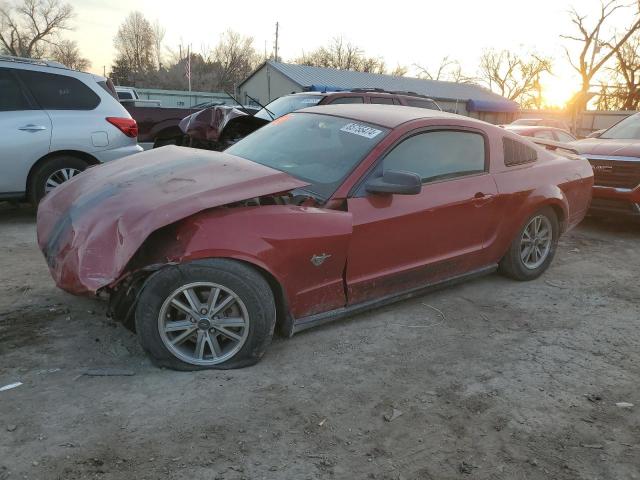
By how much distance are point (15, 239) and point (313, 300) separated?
152 inches

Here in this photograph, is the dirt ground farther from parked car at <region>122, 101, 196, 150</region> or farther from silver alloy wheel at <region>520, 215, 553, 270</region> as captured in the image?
parked car at <region>122, 101, 196, 150</region>

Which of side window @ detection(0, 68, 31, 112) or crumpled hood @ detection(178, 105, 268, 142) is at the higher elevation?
side window @ detection(0, 68, 31, 112)

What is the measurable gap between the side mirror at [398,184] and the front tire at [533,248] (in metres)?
1.72

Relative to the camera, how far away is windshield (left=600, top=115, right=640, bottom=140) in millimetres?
7816

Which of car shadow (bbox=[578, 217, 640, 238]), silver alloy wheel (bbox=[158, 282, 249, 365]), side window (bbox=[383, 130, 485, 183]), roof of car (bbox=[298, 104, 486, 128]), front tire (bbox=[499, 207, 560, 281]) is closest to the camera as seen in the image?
silver alloy wheel (bbox=[158, 282, 249, 365])

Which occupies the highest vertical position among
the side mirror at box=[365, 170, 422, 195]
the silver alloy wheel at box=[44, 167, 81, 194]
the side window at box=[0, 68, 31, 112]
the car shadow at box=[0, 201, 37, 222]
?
the side window at box=[0, 68, 31, 112]

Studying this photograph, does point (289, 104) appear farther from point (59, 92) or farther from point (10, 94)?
point (10, 94)

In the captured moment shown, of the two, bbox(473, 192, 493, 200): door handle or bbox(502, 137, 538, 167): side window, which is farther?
bbox(502, 137, 538, 167): side window

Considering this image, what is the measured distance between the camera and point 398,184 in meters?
3.36

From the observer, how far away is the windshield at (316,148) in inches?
141

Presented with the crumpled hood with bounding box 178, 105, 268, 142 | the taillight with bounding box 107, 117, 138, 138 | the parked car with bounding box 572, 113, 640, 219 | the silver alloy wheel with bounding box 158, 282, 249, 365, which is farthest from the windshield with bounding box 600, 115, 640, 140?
the silver alloy wheel with bounding box 158, 282, 249, 365

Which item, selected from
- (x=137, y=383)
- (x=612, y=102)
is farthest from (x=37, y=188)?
(x=612, y=102)

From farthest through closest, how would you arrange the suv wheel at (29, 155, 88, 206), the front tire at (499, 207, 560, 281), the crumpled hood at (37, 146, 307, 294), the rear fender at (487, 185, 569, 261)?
1. the suv wheel at (29, 155, 88, 206)
2. the front tire at (499, 207, 560, 281)
3. the rear fender at (487, 185, 569, 261)
4. the crumpled hood at (37, 146, 307, 294)

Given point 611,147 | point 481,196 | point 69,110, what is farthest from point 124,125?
point 611,147
